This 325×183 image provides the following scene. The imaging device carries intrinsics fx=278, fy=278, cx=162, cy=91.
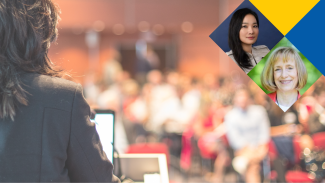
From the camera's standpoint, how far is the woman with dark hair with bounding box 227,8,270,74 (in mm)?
1058

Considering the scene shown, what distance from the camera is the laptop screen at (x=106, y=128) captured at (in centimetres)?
150

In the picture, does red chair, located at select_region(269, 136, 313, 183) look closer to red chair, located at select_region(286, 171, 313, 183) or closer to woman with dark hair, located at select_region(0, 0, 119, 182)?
red chair, located at select_region(286, 171, 313, 183)

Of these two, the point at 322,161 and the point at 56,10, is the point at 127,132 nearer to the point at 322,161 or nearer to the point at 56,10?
the point at 322,161

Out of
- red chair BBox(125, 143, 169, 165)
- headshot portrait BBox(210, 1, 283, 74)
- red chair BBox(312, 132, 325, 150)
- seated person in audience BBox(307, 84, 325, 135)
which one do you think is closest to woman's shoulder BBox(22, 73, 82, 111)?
headshot portrait BBox(210, 1, 283, 74)

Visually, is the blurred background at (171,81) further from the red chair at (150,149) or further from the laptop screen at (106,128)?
the laptop screen at (106,128)

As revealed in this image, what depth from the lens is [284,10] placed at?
1.01 meters

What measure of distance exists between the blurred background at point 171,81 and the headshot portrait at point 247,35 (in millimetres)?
1674

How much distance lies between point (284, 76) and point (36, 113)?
2.91ft

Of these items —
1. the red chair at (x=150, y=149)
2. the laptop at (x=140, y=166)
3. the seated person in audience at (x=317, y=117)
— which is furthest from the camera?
the seated person in audience at (x=317, y=117)

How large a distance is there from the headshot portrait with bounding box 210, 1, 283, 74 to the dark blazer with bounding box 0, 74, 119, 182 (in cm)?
59

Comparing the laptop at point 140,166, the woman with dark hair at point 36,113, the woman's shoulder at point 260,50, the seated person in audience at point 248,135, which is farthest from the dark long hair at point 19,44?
the seated person in audience at point 248,135

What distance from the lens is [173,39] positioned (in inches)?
360

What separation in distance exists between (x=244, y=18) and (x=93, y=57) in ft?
28.1

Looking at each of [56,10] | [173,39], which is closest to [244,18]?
[56,10]
